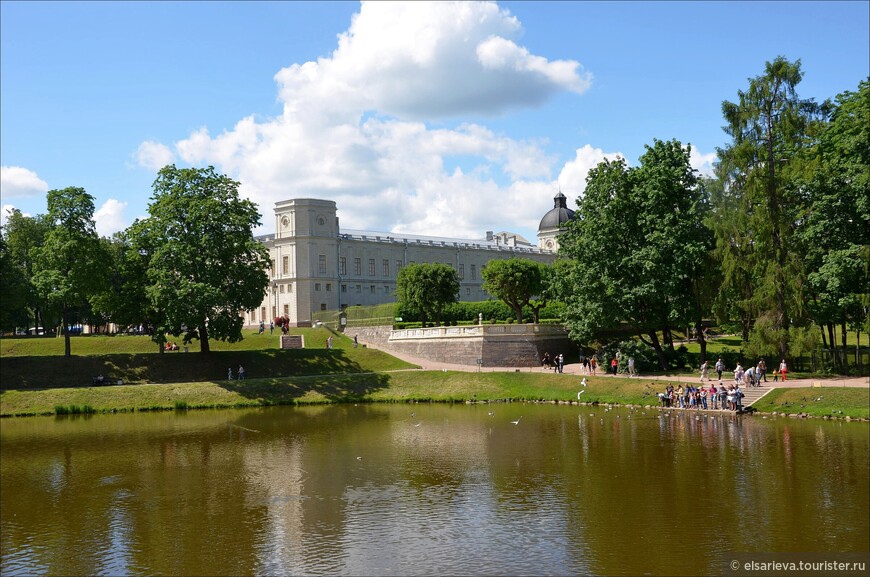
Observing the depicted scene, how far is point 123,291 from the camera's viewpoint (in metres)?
57.8

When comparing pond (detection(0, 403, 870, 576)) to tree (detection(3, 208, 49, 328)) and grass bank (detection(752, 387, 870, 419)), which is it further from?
tree (detection(3, 208, 49, 328))

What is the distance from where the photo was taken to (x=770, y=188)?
44969mm

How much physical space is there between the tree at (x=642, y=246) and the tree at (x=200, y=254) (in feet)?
76.8

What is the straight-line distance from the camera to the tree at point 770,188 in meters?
43.7

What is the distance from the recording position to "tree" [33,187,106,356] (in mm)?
55344

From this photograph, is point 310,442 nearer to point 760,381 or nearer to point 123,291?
point 760,381

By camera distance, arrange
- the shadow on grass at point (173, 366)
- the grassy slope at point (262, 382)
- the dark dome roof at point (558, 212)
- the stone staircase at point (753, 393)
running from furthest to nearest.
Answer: the dark dome roof at point (558, 212)
the shadow on grass at point (173, 366)
the grassy slope at point (262, 382)
the stone staircase at point (753, 393)

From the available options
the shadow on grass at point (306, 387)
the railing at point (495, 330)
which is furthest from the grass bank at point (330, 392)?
the railing at point (495, 330)

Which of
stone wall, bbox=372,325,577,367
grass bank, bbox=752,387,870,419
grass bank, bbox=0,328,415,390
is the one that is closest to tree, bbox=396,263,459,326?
grass bank, bbox=0,328,415,390

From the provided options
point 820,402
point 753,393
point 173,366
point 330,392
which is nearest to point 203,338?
point 173,366

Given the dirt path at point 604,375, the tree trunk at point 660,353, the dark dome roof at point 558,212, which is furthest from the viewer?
the dark dome roof at point 558,212

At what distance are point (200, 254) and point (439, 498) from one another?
36899 millimetres

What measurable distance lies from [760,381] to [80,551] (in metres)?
35.9

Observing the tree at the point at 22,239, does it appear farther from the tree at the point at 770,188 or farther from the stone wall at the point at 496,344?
the tree at the point at 770,188
